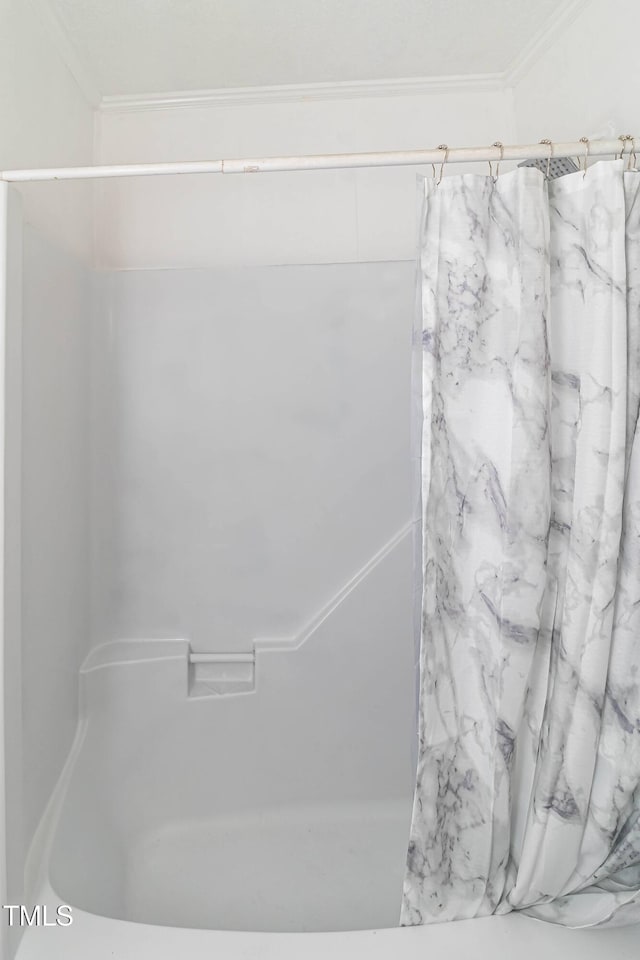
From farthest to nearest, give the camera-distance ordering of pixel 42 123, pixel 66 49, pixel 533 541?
pixel 66 49, pixel 42 123, pixel 533 541

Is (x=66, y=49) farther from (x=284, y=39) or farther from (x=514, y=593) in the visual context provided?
(x=514, y=593)

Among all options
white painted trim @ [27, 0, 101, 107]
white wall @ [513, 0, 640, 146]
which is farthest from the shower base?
white painted trim @ [27, 0, 101, 107]

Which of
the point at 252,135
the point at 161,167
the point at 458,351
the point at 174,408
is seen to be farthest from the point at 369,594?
the point at 252,135

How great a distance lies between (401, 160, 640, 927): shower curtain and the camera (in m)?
1.07

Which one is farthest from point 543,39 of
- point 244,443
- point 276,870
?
point 276,870

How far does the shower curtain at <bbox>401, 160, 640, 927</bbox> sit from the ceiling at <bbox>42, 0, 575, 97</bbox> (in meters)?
0.86

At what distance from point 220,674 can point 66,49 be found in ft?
5.92

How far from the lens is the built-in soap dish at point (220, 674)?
188cm

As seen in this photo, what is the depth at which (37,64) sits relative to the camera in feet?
5.00

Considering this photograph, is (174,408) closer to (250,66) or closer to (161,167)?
(161,167)

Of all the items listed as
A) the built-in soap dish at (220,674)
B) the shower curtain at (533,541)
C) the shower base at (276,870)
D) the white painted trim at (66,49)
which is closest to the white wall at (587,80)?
the shower curtain at (533,541)

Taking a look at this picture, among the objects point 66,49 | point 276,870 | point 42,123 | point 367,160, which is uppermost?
point 66,49

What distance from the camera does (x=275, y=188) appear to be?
6.44 ft

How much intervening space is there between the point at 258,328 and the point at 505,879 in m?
1.52
